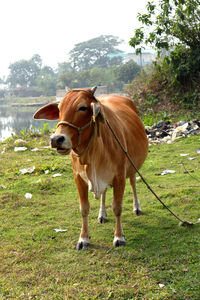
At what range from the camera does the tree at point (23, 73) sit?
2385 inches

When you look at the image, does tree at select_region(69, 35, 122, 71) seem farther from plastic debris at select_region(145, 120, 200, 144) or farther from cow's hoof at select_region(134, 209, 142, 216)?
cow's hoof at select_region(134, 209, 142, 216)

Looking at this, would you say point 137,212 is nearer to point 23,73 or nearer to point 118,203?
point 118,203

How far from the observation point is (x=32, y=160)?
7.52 m

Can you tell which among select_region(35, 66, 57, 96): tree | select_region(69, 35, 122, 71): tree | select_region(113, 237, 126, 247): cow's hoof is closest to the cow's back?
select_region(113, 237, 126, 247): cow's hoof

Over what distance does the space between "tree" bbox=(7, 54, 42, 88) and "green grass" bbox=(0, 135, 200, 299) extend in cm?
5759

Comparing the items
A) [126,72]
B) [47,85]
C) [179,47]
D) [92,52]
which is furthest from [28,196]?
[92,52]

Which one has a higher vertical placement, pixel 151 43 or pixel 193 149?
pixel 151 43

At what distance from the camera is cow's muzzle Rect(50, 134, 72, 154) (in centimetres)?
273

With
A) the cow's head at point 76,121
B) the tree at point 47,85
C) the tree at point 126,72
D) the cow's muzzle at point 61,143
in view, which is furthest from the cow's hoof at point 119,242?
the tree at point 47,85

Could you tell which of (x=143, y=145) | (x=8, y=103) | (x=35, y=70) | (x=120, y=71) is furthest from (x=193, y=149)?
(x=35, y=70)

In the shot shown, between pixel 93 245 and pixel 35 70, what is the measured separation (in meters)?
65.0

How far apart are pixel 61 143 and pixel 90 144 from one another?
1.49ft

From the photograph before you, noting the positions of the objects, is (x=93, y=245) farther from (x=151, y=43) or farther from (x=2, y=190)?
(x=151, y=43)

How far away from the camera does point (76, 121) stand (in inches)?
114
